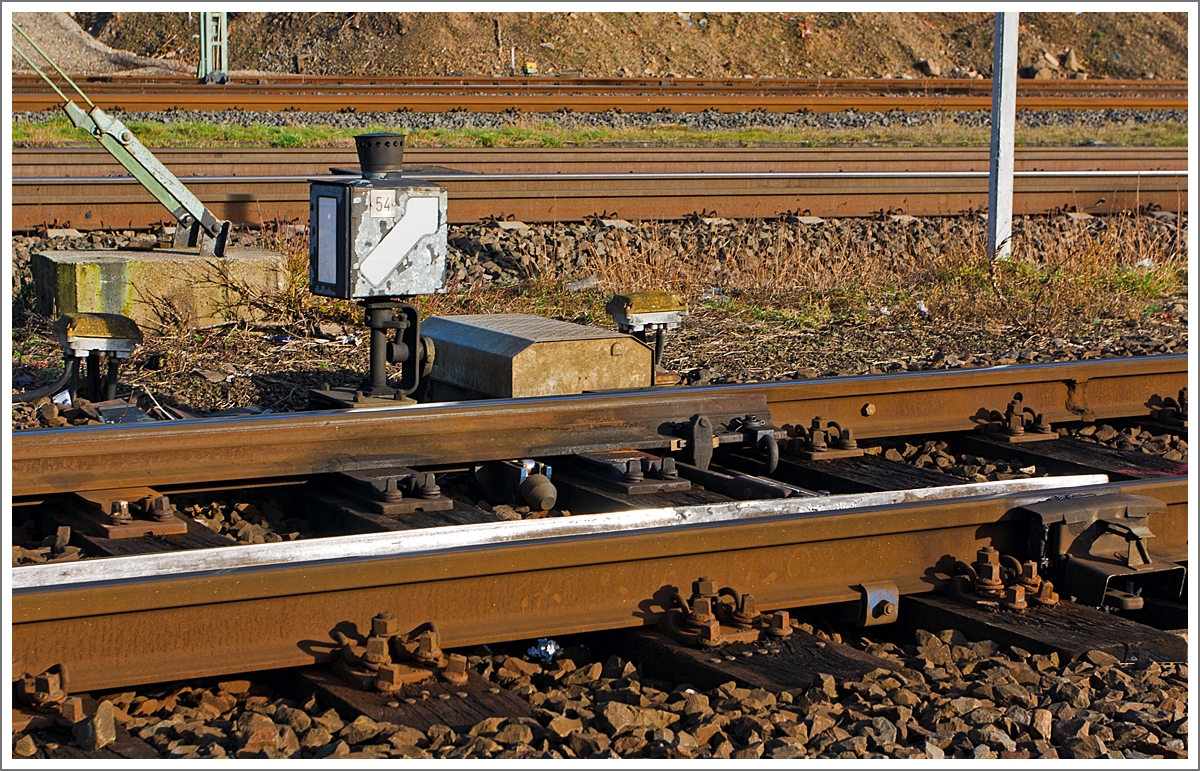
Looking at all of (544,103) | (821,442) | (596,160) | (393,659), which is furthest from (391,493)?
(544,103)

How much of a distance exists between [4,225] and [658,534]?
3.63 m

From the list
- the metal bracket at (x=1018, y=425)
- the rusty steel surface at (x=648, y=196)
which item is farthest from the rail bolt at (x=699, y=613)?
the rusty steel surface at (x=648, y=196)

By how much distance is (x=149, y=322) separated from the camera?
7.79 metres

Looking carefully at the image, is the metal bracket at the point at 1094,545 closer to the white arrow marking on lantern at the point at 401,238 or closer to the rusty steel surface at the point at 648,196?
the white arrow marking on lantern at the point at 401,238

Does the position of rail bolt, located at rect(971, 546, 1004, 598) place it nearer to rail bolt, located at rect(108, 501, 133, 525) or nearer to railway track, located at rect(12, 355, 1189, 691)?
railway track, located at rect(12, 355, 1189, 691)

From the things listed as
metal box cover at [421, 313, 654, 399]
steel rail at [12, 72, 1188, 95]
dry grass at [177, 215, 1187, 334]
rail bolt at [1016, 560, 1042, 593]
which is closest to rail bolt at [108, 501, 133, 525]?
metal box cover at [421, 313, 654, 399]

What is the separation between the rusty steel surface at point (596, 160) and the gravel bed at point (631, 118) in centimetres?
469

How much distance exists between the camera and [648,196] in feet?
39.8

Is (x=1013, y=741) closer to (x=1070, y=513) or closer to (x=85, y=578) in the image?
(x=1070, y=513)

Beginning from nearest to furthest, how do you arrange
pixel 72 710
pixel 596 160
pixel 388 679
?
pixel 72 710 → pixel 388 679 → pixel 596 160

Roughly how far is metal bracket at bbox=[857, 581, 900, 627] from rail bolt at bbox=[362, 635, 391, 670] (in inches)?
55.6

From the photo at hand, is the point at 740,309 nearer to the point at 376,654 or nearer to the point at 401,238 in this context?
the point at 401,238

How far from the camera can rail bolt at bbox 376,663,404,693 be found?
338cm

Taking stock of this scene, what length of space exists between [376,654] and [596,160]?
11.9 meters
